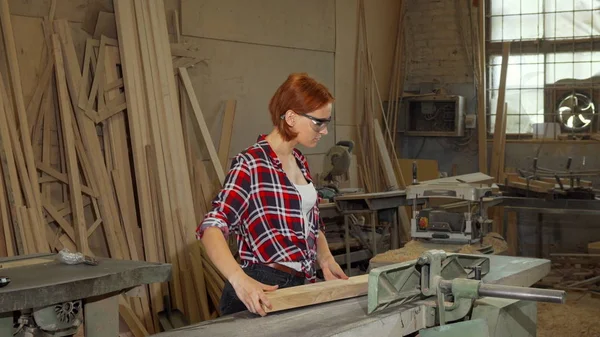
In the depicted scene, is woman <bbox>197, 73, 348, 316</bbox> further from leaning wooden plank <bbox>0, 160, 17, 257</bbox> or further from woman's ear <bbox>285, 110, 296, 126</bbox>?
leaning wooden plank <bbox>0, 160, 17, 257</bbox>

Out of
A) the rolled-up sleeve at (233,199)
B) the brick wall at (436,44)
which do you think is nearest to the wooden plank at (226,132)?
the rolled-up sleeve at (233,199)

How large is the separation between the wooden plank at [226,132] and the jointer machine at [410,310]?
11.4 feet

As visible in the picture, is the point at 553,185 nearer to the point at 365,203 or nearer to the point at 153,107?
the point at 365,203

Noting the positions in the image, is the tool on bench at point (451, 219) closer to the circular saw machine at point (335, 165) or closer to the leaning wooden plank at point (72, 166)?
the circular saw machine at point (335, 165)

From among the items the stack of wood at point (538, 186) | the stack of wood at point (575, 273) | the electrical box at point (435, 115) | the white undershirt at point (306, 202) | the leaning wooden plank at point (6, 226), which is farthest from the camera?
the electrical box at point (435, 115)

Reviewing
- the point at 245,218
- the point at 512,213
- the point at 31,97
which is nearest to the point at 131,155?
the point at 31,97

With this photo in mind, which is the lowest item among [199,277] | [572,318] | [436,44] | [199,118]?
[572,318]

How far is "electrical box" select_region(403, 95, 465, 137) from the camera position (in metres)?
8.88

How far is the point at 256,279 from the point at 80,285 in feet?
1.92

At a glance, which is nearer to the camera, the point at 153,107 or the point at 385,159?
the point at 153,107

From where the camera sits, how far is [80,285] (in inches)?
103

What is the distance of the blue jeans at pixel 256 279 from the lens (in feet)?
8.57

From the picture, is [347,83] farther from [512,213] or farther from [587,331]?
[587,331]

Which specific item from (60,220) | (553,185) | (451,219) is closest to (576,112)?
(553,185)
